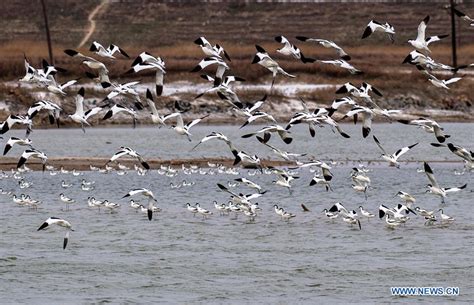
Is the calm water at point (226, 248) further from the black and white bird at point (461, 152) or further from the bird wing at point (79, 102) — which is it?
the bird wing at point (79, 102)

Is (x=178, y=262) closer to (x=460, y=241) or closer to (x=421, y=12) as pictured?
(x=460, y=241)

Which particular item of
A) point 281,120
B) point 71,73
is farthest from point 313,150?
point 71,73

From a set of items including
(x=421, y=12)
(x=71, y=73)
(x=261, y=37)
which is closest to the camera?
(x=71, y=73)

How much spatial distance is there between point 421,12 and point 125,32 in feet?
62.7

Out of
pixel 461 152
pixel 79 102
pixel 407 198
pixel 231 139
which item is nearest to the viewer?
pixel 461 152

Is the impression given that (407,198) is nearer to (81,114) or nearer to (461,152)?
(461,152)

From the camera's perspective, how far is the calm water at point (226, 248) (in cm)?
1781

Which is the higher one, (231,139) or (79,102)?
(79,102)

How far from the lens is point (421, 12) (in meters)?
81.1

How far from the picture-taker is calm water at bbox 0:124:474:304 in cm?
1781

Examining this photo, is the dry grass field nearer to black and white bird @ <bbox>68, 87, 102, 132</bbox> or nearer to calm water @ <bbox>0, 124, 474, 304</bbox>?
calm water @ <bbox>0, 124, 474, 304</bbox>

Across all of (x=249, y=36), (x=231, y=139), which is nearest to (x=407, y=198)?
(x=231, y=139)

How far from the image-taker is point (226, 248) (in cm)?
2103

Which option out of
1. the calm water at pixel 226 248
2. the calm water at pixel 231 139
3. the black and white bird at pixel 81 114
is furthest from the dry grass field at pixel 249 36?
the black and white bird at pixel 81 114
